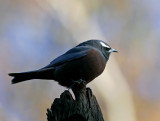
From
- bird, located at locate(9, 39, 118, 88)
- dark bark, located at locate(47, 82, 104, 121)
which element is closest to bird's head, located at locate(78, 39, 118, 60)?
bird, located at locate(9, 39, 118, 88)

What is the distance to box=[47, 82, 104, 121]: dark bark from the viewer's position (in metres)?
2.61

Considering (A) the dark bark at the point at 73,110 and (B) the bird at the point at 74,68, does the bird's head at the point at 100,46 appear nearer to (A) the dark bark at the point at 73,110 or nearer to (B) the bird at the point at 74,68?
(B) the bird at the point at 74,68

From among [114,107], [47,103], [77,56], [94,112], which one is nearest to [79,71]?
[77,56]

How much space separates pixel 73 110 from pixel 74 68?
3.64ft

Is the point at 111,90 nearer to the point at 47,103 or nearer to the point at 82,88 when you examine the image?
the point at 47,103

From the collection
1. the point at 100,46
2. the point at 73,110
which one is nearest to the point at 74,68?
the point at 100,46

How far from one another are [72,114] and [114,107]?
4169 millimetres

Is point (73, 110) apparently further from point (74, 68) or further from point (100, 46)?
point (100, 46)

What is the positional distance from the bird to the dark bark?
32.5 inches

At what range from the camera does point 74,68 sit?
372 centimetres

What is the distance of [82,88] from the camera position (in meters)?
3.03

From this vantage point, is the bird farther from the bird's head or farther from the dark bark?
the dark bark

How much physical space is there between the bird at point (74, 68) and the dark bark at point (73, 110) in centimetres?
82

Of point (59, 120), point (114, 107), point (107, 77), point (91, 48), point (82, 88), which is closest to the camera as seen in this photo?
point (59, 120)
